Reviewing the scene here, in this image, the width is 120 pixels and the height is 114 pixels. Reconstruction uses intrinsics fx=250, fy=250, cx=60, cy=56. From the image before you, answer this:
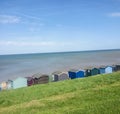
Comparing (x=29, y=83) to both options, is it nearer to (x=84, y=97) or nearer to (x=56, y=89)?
(x=56, y=89)

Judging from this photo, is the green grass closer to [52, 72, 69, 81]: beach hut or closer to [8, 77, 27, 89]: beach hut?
[8, 77, 27, 89]: beach hut

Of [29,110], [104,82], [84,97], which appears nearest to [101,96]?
[84,97]

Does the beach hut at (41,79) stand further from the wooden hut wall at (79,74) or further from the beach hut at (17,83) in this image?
the wooden hut wall at (79,74)

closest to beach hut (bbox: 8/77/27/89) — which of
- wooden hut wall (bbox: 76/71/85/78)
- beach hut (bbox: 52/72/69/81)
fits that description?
beach hut (bbox: 52/72/69/81)

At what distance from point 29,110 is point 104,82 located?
893 centimetres

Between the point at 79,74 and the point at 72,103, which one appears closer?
the point at 72,103

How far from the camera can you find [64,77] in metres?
35.4

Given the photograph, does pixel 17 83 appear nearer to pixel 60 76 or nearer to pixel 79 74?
pixel 60 76

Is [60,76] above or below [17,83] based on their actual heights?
above

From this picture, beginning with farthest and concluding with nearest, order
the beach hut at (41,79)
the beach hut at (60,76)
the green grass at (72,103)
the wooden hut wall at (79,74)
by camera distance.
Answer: the beach hut at (60,76) < the wooden hut wall at (79,74) < the beach hut at (41,79) < the green grass at (72,103)

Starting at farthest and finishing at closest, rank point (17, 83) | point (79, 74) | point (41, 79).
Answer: point (79, 74) < point (41, 79) < point (17, 83)

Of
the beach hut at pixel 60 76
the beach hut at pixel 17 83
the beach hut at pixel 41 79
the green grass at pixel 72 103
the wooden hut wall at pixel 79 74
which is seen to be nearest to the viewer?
the green grass at pixel 72 103

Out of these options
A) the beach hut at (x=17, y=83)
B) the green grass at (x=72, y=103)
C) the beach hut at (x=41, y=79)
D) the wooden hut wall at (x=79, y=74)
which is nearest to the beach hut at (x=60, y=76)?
the beach hut at (x=41, y=79)

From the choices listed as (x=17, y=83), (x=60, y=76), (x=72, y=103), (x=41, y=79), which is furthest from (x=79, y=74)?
(x=72, y=103)
